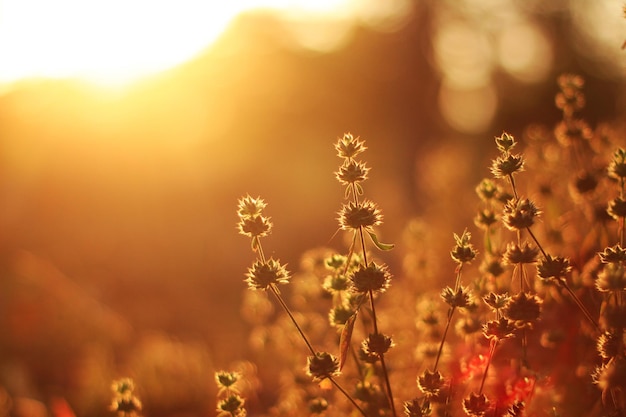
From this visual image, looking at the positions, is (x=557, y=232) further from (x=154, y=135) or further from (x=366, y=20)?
(x=366, y=20)

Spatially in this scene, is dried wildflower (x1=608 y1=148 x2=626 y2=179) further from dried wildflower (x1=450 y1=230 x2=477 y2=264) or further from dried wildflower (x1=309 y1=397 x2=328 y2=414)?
dried wildflower (x1=309 y1=397 x2=328 y2=414)

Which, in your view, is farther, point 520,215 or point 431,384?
point 431,384

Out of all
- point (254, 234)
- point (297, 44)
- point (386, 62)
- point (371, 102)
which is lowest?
point (254, 234)

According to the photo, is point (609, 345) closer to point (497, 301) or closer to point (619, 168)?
point (497, 301)

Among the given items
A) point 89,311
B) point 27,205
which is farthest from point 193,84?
point 89,311

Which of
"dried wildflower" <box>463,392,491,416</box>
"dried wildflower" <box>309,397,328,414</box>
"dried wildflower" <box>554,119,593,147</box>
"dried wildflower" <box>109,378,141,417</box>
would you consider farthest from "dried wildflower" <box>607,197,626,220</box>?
"dried wildflower" <box>109,378,141,417</box>

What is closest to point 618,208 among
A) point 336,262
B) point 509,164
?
point 509,164
